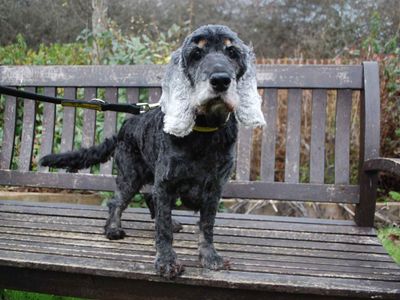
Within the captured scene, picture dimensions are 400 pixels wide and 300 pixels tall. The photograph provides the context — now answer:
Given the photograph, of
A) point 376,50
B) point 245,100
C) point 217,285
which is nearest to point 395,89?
point 376,50

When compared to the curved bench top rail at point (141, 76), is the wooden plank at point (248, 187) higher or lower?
lower

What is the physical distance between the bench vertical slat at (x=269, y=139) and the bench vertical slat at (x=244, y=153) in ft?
0.31

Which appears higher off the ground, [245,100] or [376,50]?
[376,50]

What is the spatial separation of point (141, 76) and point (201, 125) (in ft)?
4.19

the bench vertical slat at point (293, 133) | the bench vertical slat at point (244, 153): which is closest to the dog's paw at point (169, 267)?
the bench vertical slat at point (244, 153)

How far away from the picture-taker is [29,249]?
2332 mm

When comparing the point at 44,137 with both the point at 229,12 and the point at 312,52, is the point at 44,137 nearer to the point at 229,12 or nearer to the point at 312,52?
the point at 312,52

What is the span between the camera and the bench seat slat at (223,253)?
1.97 metres

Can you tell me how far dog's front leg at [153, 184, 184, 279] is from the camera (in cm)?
206

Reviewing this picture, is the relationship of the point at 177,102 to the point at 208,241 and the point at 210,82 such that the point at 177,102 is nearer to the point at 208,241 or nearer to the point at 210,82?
the point at 210,82

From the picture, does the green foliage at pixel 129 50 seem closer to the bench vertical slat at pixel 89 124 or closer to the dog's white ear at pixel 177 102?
the bench vertical slat at pixel 89 124

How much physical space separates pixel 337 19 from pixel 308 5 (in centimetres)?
127

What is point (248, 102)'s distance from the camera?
2.08 metres

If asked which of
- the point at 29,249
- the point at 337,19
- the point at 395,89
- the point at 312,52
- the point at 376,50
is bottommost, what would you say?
the point at 29,249
